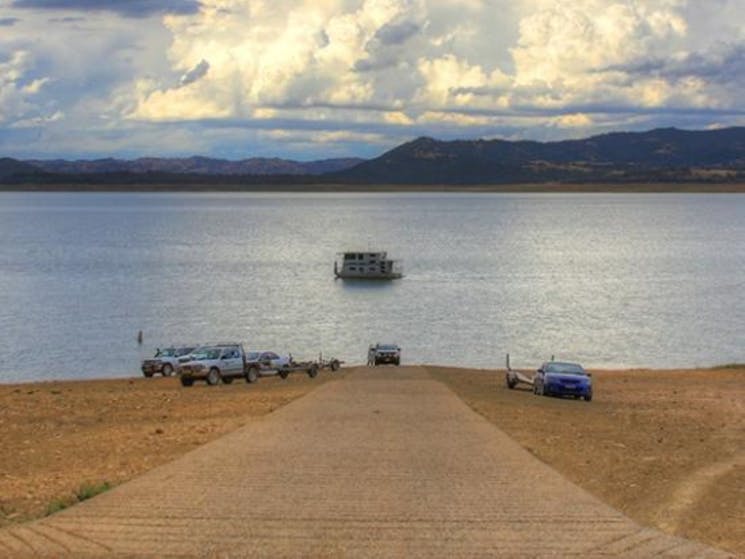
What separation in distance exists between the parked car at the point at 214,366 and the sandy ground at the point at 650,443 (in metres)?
7.50

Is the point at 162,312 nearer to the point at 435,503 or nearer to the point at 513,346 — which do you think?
the point at 513,346

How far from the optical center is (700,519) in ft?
48.3

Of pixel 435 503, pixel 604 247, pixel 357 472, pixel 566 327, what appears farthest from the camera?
pixel 604 247

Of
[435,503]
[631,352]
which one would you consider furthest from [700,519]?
[631,352]

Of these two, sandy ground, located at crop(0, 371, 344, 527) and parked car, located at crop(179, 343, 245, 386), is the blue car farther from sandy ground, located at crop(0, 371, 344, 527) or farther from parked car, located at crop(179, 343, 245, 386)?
parked car, located at crop(179, 343, 245, 386)

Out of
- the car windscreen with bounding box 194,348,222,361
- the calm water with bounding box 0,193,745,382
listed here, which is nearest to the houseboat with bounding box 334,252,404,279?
the calm water with bounding box 0,193,745,382

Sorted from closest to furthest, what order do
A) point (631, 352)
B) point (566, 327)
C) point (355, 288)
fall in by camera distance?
point (631, 352), point (566, 327), point (355, 288)

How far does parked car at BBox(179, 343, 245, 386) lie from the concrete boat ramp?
1873 centimetres

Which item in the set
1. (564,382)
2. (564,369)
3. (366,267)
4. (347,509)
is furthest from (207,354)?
(366,267)

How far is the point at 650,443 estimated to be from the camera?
23.4 metres

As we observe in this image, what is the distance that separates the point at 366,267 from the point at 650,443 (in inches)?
3887

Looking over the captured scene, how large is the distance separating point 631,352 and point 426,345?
11760mm

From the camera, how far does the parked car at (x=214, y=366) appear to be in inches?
→ 1559

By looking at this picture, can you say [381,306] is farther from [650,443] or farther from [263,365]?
[650,443]
